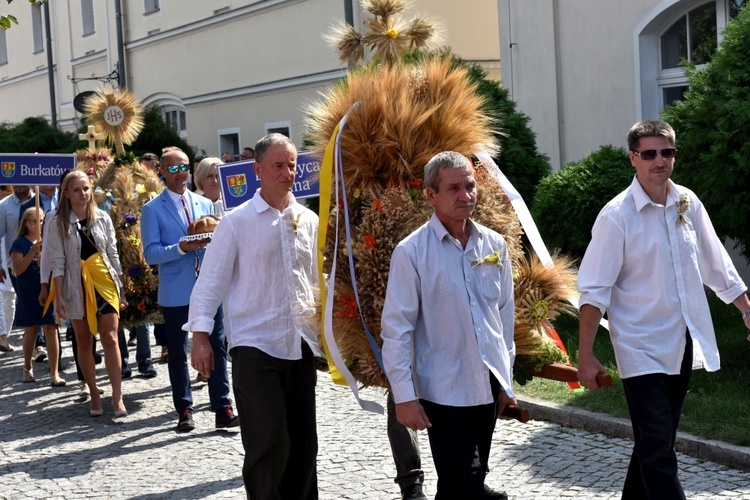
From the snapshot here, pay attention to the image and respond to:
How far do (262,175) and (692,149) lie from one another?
153 inches

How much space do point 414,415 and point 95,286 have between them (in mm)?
5003

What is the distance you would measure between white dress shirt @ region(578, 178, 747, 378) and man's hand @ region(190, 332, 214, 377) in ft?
5.69

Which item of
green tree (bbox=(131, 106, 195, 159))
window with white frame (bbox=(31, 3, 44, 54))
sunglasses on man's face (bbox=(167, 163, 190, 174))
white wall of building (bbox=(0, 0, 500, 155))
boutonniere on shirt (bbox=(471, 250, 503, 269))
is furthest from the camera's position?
window with white frame (bbox=(31, 3, 44, 54))

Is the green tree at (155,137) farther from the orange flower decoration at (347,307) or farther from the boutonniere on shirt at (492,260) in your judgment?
the boutonniere on shirt at (492,260)

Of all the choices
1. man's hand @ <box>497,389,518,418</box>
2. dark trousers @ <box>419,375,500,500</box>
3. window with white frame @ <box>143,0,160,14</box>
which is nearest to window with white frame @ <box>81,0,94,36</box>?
window with white frame @ <box>143,0,160,14</box>

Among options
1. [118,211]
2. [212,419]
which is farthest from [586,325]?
[118,211]

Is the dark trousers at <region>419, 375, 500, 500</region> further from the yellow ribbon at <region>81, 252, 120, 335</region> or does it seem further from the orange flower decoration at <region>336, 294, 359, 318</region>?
the yellow ribbon at <region>81, 252, 120, 335</region>

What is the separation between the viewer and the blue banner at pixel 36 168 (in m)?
11.5

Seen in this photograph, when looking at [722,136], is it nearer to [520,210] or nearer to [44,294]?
[520,210]

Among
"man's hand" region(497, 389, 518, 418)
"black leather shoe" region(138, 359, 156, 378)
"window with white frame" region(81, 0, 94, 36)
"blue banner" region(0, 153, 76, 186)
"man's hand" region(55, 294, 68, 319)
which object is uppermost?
"window with white frame" region(81, 0, 94, 36)

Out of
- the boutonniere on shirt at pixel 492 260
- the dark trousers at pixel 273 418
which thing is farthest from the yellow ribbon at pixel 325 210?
the boutonniere on shirt at pixel 492 260

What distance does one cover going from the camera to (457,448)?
4410mm

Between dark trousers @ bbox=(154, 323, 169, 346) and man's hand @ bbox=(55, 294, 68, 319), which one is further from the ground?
man's hand @ bbox=(55, 294, 68, 319)

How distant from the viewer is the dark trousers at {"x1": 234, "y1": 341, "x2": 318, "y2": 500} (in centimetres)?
527
